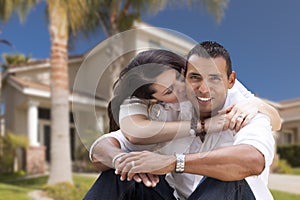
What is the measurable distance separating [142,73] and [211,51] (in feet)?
0.94

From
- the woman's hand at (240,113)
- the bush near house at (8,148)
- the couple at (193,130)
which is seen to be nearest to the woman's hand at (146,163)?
the couple at (193,130)

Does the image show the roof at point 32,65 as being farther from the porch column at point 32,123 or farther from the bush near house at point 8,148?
the bush near house at point 8,148

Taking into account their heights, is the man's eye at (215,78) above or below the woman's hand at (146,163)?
above

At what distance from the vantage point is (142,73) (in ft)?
5.13

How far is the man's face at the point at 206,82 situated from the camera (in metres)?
1.56

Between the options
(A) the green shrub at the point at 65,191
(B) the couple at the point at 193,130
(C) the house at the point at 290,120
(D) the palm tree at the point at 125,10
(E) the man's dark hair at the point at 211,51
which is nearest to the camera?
Answer: (B) the couple at the point at 193,130

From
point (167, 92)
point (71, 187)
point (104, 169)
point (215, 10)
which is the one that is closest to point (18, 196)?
point (71, 187)

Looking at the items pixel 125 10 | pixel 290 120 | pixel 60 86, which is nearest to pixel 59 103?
pixel 60 86

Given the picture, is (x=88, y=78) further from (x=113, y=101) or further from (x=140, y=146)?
(x=140, y=146)

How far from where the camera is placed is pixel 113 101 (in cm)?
167

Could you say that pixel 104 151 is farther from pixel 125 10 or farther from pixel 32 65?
pixel 32 65

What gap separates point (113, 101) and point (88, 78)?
0.45ft

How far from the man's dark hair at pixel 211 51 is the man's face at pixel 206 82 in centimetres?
2

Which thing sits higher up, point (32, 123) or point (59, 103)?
point (32, 123)
